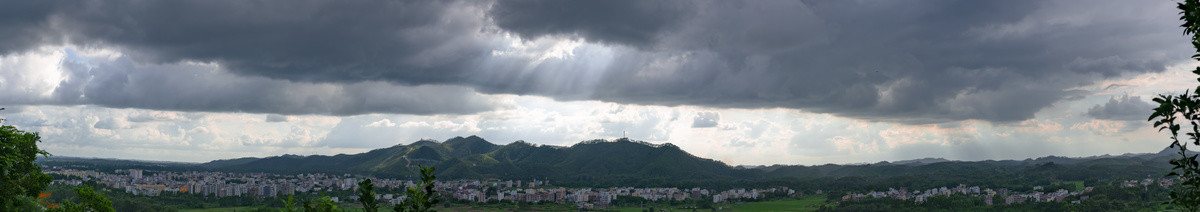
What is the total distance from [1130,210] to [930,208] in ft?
142

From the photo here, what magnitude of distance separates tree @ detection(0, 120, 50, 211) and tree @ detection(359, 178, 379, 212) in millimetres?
34491

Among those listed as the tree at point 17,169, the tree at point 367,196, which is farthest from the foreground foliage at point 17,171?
the tree at point 367,196

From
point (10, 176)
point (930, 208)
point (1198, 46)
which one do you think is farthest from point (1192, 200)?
point (930, 208)

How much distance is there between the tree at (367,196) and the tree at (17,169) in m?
34.5

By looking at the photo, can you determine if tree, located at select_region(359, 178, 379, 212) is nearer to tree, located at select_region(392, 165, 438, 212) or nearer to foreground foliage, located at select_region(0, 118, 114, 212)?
tree, located at select_region(392, 165, 438, 212)

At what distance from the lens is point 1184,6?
1073 cm

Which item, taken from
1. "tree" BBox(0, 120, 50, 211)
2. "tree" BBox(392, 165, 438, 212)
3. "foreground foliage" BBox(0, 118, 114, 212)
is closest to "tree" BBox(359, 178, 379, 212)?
"tree" BBox(392, 165, 438, 212)

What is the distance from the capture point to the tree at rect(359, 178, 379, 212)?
1167 centimetres

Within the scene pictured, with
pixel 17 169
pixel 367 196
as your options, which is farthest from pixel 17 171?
pixel 367 196

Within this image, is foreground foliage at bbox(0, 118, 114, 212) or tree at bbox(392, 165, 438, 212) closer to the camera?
tree at bbox(392, 165, 438, 212)

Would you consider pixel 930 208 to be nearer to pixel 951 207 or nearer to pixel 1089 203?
pixel 951 207

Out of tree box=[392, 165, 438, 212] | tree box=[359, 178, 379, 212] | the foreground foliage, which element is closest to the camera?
tree box=[392, 165, 438, 212]

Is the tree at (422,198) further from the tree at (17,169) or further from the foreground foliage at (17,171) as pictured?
the tree at (17,169)

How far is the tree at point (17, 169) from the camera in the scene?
119 ft
